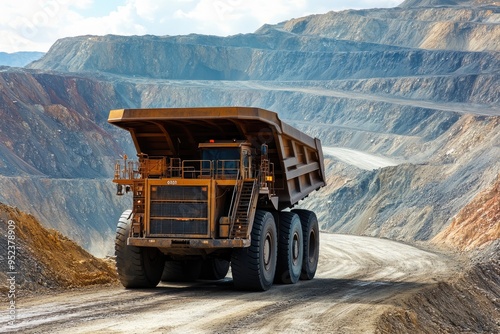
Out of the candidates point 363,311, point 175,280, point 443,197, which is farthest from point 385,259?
point 443,197

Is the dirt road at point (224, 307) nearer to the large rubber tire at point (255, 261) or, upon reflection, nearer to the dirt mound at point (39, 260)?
the large rubber tire at point (255, 261)

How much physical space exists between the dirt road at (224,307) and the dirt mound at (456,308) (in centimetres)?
40

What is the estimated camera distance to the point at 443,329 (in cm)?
1634

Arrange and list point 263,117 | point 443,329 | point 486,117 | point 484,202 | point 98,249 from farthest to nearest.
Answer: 1. point 486,117
2. point 98,249
3. point 484,202
4. point 263,117
5. point 443,329

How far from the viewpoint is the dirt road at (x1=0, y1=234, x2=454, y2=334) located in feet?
40.5

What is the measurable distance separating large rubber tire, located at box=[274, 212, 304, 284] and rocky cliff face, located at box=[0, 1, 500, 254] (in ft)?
82.9

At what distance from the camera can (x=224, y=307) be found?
14750 mm

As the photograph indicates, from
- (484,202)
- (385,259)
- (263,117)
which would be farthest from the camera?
(484,202)

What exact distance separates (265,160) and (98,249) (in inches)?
1415

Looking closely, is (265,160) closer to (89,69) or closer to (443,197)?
(443,197)

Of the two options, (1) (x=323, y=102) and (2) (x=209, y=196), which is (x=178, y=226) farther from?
(1) (x=323, y=102)

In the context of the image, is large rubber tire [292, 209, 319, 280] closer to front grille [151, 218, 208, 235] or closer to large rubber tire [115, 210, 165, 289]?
large rubber tire [115, 210, 165, 289]

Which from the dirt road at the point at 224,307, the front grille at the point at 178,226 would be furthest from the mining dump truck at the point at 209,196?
the dirt road at the point at 224,307

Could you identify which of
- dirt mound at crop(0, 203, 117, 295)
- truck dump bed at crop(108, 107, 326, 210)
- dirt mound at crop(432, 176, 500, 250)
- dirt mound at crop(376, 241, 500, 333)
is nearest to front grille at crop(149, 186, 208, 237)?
truck dump bed at crop(108, 107, 326, 210)
